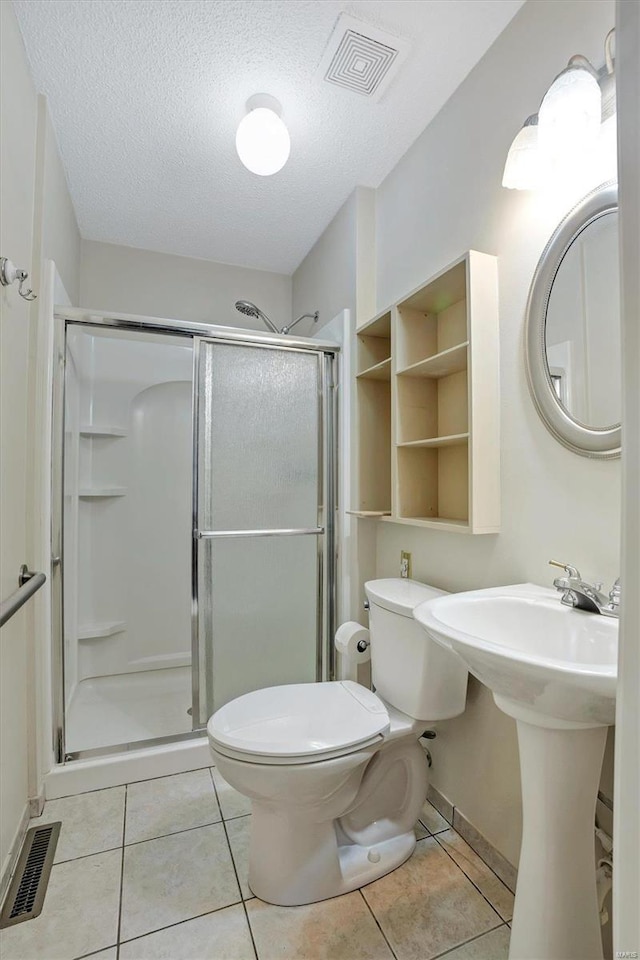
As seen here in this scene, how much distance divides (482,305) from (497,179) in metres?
0.40

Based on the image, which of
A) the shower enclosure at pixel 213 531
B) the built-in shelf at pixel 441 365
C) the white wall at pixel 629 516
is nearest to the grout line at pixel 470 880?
the shower enclosure at pixel 213 531

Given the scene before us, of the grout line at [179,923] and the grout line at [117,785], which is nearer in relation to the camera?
the grout line at [179,923]

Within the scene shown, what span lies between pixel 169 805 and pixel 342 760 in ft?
2.83

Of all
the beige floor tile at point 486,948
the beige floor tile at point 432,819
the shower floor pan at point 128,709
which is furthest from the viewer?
the shower floor pan at point 128,709

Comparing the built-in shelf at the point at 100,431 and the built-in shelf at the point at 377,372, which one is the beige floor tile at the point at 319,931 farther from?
the built-in shelf at the point at 100,431

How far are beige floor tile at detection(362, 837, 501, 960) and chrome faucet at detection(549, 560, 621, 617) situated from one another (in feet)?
2.94

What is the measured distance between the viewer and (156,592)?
9.41ft

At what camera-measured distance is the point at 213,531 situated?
1991mm

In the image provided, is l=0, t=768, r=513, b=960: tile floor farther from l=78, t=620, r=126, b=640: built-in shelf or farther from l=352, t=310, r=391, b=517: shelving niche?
l=352, t=310, r=391, b=517: shelving niche

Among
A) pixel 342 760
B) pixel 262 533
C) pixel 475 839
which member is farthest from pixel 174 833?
pixel 262 533

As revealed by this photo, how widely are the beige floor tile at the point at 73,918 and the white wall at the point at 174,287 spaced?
8.22ft

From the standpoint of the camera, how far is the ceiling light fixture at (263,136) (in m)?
1.58

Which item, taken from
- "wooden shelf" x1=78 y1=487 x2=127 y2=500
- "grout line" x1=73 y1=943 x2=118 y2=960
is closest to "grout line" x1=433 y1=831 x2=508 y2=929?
"grout line" x1=73 y1=943 x2=118 y2=960

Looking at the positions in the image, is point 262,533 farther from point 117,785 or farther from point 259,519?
point 117,785
